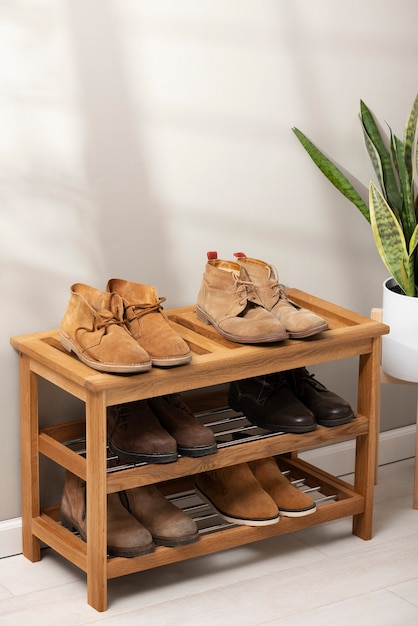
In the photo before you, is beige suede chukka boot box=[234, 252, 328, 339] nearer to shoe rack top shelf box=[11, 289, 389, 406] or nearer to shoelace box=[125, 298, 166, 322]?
shoe rack top shelf box=[11, 289, 389, 406]

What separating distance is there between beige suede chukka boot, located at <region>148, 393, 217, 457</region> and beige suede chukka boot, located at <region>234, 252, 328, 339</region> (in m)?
0.30

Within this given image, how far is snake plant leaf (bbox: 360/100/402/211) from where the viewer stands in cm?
273

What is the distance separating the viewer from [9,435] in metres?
2.38

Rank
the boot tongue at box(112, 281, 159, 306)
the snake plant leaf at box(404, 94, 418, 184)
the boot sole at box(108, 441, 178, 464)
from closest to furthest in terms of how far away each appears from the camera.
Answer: the boot sole at box(108, 441, 178, 464) < the boot tongue at box(112, 281, 159, 306) < the snake plant leaf at box(404, 94, 418, 184)

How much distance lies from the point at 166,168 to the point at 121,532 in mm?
883

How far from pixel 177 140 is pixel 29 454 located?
0.84 meters

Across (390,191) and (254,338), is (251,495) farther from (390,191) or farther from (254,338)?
(390,191)

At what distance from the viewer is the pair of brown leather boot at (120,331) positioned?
2.07 m

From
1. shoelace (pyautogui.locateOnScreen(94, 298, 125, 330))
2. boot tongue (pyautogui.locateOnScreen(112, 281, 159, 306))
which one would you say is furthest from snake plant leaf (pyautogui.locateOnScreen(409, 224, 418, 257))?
shoelace (pyautogui.locateOnScreen(94, 298, 125, 330))

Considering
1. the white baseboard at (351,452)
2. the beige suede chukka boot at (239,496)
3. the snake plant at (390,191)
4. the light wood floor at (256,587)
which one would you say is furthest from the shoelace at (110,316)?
the white baseboard at (351,452)

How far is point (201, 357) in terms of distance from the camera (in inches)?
86.2

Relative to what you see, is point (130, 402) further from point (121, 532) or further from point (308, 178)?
point (308, 178)

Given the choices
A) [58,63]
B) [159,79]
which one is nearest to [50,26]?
[58,63]

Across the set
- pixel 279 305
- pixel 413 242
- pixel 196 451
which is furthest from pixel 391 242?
pixel 196 451
